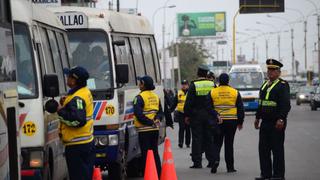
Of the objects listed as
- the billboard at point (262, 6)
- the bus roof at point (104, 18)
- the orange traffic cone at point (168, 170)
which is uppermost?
the billboard at point (262, 6)

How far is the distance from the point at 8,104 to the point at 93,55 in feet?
22.0

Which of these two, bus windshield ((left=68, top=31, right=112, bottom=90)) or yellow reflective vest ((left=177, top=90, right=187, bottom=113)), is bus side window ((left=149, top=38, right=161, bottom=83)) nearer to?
yellow reflective vest ((left=177, top=90, right=187, bottom=113))

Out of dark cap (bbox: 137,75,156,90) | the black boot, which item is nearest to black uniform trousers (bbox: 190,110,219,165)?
the black boot

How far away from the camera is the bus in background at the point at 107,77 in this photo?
49.7 ft

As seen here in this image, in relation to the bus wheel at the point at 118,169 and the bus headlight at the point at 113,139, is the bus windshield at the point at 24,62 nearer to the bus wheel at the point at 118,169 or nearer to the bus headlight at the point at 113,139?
the bus headlight at the point at 113,139

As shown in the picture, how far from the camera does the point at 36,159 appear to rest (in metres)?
10.8

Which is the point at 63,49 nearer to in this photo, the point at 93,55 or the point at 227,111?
the point at 93,55

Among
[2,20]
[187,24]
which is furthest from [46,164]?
[187,24]

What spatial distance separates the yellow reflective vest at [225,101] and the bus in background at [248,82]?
28.7 m

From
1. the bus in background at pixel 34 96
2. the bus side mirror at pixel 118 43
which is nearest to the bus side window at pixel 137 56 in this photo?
the bus side mirror at pixel 118 43

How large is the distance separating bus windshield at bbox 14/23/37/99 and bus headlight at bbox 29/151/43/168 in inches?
28.1

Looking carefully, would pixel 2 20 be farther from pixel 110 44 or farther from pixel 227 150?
pixel 227 150

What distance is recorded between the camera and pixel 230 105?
1736 cm

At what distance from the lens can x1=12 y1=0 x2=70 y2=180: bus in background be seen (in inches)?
425
